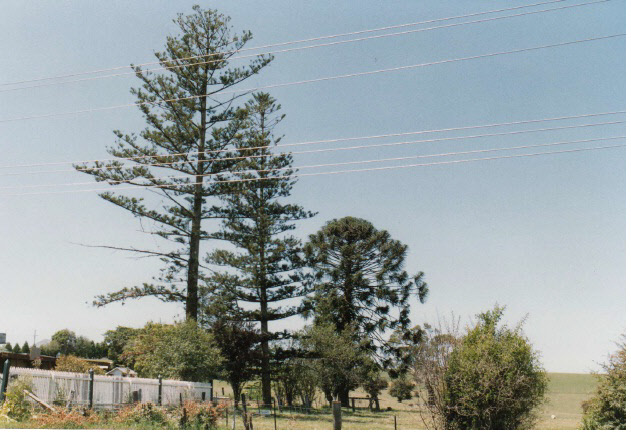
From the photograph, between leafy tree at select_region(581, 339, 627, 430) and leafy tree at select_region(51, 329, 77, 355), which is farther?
leafy tree at select_region(51, 329, 77, 355)

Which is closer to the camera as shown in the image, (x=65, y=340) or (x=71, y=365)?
(x=71, y=365)

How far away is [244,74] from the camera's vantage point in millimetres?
30906

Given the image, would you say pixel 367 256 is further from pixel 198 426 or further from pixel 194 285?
pixel 198 426

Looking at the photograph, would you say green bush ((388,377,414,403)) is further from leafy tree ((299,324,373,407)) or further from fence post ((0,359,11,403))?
fence post ((0,359,11,403))

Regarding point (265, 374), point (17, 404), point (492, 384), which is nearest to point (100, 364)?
point (265, 374)

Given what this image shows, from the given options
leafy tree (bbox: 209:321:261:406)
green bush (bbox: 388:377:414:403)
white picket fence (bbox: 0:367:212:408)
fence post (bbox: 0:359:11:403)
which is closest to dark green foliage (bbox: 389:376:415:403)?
green bush (bbox: 388:377:414:403)

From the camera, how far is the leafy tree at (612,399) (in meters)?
16.3

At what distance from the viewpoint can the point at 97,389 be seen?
18.6m

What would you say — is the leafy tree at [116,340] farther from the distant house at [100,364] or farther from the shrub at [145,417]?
the shrub at [145,417]

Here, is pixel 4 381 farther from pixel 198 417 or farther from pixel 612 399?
pixel 612 399

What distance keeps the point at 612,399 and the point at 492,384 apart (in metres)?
3.26

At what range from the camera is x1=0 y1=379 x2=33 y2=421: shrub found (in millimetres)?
14609

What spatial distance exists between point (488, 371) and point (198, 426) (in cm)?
825

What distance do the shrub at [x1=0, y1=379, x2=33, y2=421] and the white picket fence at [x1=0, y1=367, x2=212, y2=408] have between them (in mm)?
571
